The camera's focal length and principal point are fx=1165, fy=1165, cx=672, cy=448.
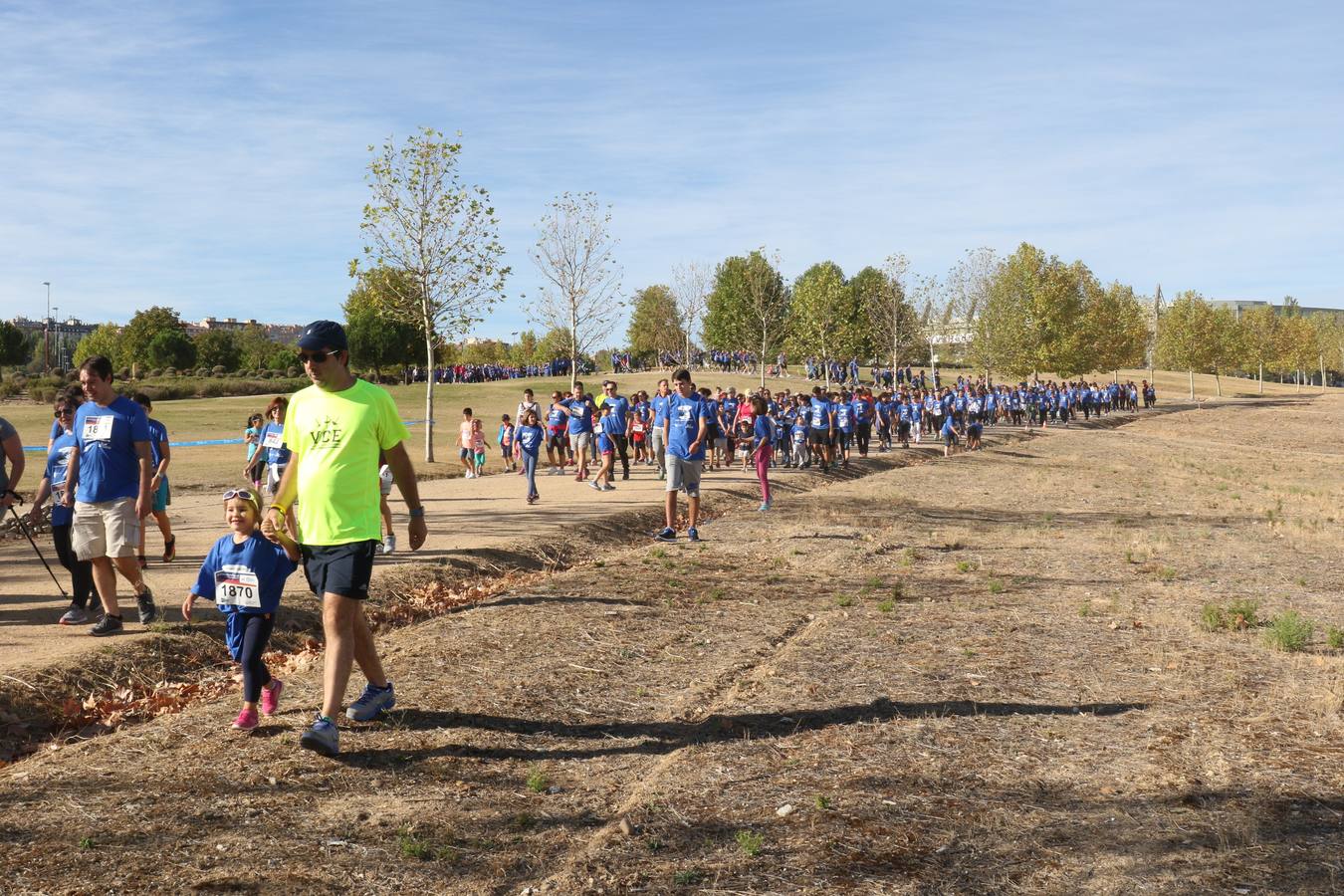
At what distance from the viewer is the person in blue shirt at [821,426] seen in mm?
25938

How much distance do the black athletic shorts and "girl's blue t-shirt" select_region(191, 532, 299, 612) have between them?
21.7 inches

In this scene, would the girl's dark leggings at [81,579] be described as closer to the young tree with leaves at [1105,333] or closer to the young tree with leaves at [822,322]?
the young tree with leaves at [822,322]

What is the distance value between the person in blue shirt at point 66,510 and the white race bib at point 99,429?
0.21 m

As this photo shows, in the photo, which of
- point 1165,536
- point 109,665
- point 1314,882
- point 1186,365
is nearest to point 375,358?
point 1186,365

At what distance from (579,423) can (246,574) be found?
1578 centimetres

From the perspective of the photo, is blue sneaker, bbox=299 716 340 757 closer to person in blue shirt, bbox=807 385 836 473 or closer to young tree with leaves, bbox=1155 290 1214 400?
person in blue shirt, bbox=807 385 836 473

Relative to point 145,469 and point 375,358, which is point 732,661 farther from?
point 375,358

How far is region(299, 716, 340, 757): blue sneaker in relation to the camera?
18.5 feet

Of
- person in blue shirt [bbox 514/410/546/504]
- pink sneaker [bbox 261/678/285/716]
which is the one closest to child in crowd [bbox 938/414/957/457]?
person in blue shirt [bbox 514/410/546/504]

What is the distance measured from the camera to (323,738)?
5.64 meters

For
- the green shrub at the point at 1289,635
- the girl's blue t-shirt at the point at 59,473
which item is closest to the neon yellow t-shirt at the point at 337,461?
the girl's blue t-shirt at the point at 59,473

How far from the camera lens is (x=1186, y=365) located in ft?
274

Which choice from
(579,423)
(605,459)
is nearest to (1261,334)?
(579,423)

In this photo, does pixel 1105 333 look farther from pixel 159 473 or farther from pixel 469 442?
pixel 159 473
